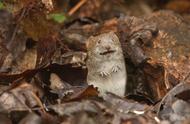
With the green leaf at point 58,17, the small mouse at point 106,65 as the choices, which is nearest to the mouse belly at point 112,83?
the small mouse at point 106,65

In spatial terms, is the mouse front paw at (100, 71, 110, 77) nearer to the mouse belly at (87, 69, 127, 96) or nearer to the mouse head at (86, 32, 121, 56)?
the mouse belly at (87, 69, 127, 96)

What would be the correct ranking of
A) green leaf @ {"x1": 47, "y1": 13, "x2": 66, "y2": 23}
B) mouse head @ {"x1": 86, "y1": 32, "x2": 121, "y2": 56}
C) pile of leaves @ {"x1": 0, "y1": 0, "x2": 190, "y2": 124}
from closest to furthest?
pile of leaves @ {"x1": 0, "y1": 0, "x2": 190, "y2": 124}, mouse head @ {"x1": 86, "y1": 32, "x2": 121, "y2": 56}, green leaf @ {"x1": 47, "y1": 13, "x2": 66, "y2": 23}

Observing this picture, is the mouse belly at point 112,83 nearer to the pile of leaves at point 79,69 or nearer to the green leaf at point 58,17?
the pile of leaves at point 79,69

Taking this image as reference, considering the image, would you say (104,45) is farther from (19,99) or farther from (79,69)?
(19,99)

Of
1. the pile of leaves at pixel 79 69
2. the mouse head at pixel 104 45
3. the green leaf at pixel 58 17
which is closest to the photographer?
the pile of leaves at pixel 79 69

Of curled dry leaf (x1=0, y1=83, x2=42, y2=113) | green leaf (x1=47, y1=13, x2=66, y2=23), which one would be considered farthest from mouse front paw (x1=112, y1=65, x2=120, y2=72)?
green leaf (x1=47, y1=13, x2=66, y2=23)

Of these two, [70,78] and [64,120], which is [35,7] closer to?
[70,78]

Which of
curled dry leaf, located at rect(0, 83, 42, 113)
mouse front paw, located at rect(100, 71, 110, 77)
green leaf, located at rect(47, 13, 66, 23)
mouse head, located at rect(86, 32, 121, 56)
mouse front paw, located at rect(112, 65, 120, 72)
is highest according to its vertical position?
green leaf, located at rect(47, 13, 66, 23)
